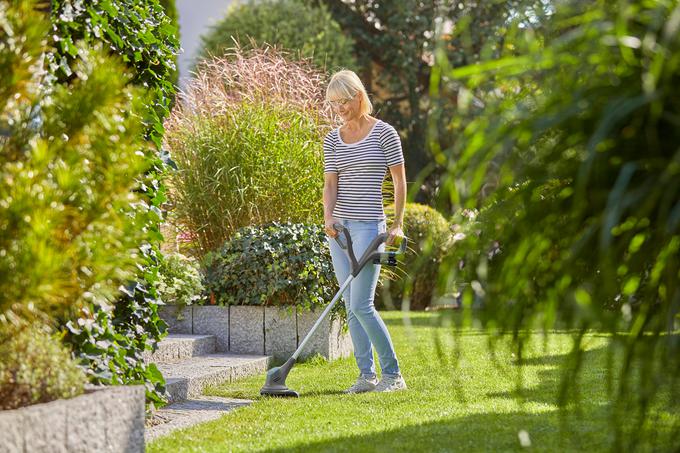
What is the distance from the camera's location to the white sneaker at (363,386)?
4855mm

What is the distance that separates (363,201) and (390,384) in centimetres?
96

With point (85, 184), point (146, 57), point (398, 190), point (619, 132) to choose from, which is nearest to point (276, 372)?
point (398, 190)

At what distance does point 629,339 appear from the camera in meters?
1.72

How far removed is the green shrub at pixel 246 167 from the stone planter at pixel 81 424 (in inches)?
168

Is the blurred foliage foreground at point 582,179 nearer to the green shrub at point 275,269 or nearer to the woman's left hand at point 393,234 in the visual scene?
the woman's left hand at point 393,234

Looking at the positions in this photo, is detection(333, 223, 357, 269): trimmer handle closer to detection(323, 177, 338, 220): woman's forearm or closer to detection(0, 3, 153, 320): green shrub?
detection(323, 177, 338, 220): woman's forearm

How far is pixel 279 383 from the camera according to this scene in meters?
4.73

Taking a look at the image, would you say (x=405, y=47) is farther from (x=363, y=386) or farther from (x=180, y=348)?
(x=363, y=386)

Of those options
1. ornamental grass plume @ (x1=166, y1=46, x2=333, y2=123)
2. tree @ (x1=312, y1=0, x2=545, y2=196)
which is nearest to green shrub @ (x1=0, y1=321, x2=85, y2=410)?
ornamental grass plume @ (x1=166, y1=46, x2=333, y2=123)

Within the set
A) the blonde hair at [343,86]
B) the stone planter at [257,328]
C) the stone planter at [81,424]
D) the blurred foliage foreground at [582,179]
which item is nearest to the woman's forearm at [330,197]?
the blonde hair at [343,86]

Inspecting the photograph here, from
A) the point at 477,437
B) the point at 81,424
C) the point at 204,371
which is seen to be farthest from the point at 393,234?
the point at 81,424

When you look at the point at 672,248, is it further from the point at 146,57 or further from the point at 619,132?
the point at 146,57

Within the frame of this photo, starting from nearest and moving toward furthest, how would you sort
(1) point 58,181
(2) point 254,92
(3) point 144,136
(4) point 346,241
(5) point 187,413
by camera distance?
1. (1) point 58,181
2. (3) point 144,136
3. (5) point 187,413
4. (4) point 346,241
5. (2) point 254,92

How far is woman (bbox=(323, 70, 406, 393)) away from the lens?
481 cm
